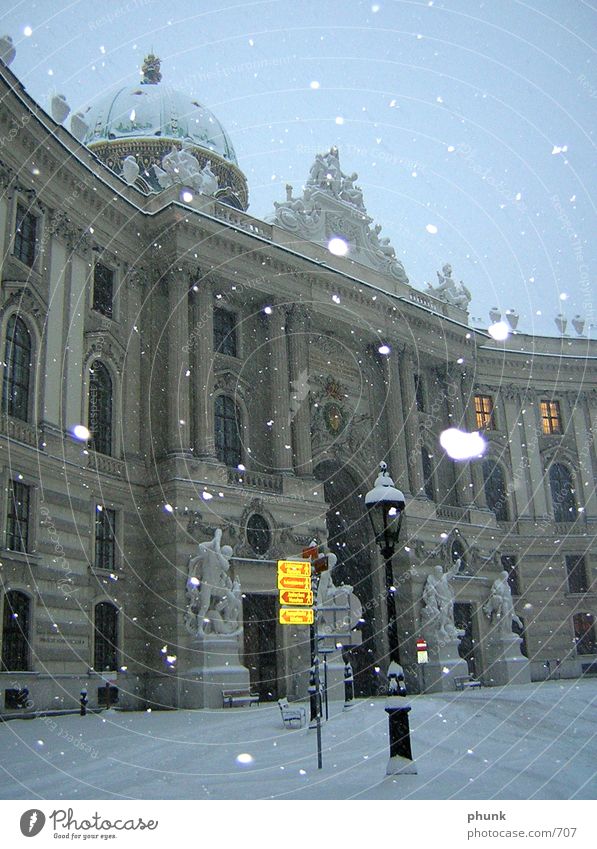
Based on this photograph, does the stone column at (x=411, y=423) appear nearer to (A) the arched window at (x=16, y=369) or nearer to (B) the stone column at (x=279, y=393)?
(B) the stone column at (x=279, y=393)

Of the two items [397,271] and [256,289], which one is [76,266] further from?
[397,271]

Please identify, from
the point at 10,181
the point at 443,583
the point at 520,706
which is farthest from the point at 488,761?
the point at 443,583

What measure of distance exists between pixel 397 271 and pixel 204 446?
53.7 feet

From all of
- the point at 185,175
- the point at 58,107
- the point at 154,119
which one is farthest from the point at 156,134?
the point at 58,107

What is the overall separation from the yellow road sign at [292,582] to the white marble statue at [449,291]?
3400cm

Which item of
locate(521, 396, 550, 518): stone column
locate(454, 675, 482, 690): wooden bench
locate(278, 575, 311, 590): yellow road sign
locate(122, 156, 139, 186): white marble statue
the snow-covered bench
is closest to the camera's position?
locate(278, 575, 311, 590): yellow road sign

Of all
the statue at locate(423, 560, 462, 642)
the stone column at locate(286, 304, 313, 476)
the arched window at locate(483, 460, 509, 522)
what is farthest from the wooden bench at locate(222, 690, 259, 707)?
the arched window at locate(483, 460, 509, 522)

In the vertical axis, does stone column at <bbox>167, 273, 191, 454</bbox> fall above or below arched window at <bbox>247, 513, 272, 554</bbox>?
above

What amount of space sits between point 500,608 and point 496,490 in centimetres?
876

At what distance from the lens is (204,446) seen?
31438 millimetres

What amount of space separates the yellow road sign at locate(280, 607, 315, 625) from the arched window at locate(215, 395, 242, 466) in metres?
19.7

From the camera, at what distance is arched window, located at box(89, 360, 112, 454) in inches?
1179

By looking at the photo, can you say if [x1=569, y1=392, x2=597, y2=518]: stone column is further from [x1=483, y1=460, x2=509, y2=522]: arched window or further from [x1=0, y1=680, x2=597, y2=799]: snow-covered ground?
[x1=0, y1=680, x2=597, y2=799]: snow-covered ground

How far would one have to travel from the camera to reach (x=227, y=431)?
3428 cm
